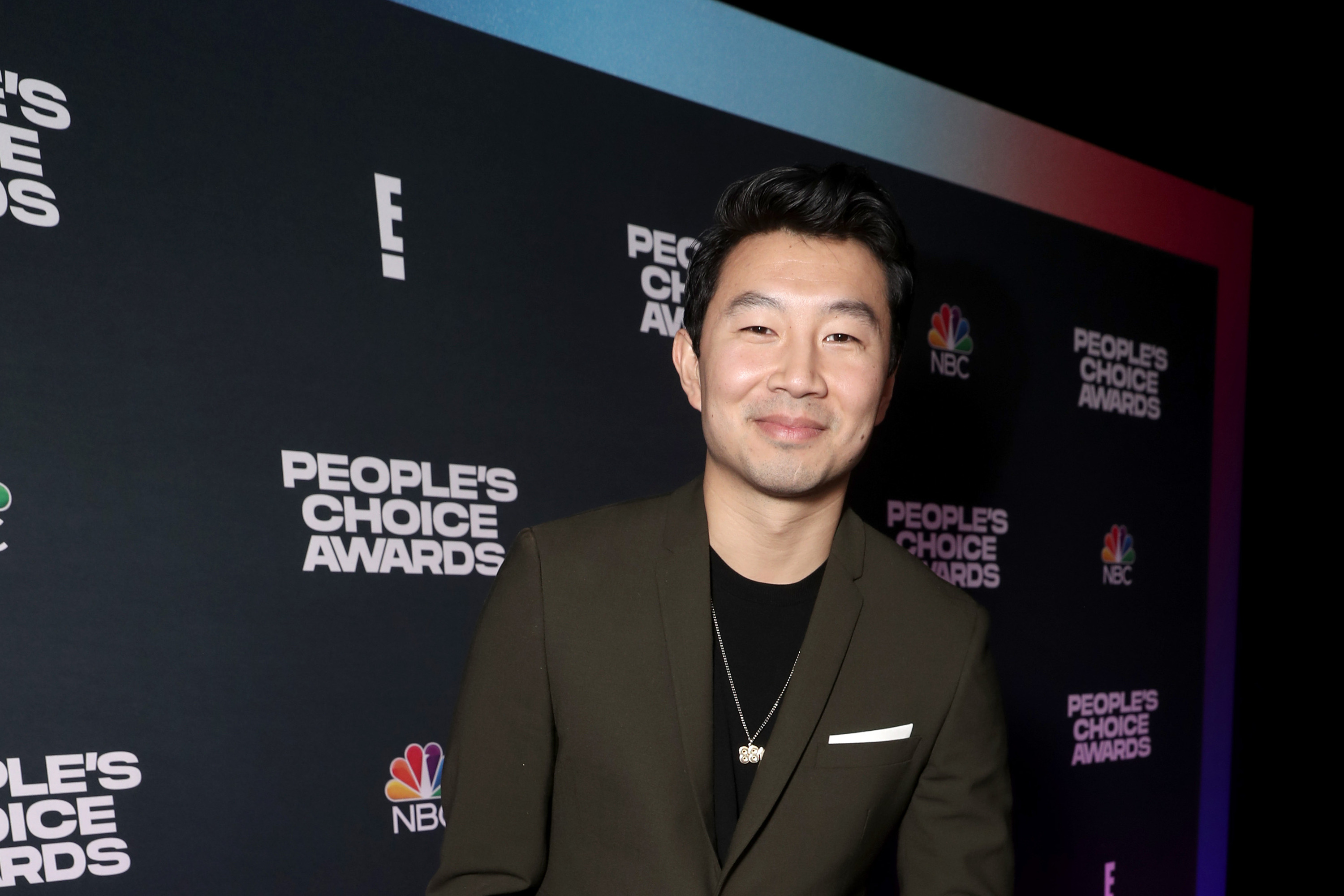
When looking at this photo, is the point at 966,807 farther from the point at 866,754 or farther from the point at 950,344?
the point at 950,344

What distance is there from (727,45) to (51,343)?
6.23 ft

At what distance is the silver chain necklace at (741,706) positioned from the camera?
141cm

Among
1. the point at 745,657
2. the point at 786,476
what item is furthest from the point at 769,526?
the point at 745,657

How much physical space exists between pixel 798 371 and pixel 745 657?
0.49 meters

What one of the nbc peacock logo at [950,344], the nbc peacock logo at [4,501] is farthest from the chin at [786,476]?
the nbc peacock logo at [950,344]

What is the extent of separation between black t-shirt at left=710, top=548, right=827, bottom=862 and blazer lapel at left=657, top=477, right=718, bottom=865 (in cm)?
5

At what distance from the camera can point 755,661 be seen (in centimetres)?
147

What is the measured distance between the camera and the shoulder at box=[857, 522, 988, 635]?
1.49 metres

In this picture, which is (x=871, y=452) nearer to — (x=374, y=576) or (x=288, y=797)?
(x=374, y=576)

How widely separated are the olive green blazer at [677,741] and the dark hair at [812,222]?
395mm

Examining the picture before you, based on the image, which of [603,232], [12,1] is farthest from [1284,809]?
[12,1]

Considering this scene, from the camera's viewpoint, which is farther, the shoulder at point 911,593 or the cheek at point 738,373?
the shoulder at point 911,593

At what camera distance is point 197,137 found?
1828 mm

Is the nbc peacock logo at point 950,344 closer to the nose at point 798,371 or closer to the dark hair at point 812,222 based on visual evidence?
the dark hair at point 812,222
